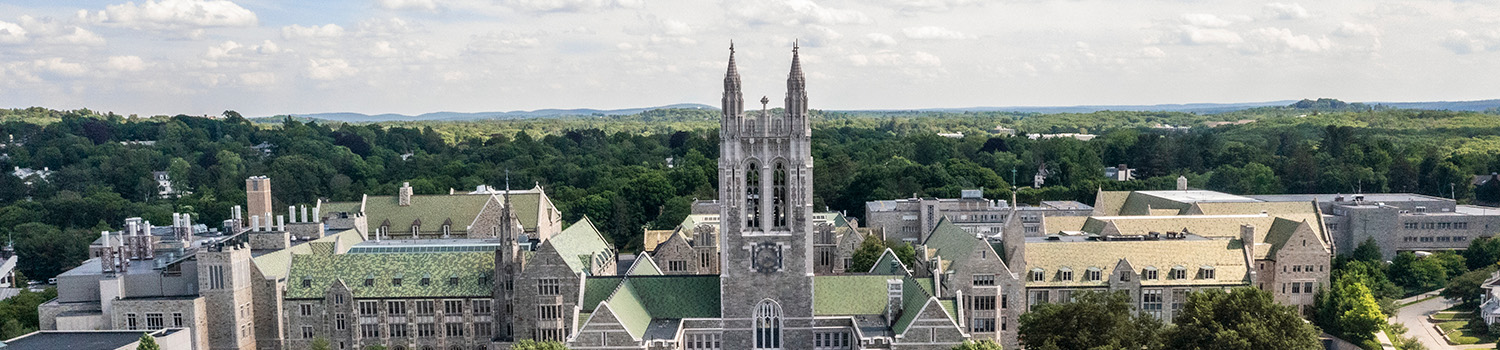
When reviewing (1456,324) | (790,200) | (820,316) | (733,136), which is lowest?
(1456,324)

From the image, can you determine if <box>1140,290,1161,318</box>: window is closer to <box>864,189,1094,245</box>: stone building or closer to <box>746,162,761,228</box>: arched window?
<box>864,189,1094,245</box>: stone building

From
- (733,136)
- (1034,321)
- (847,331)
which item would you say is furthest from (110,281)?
(1034,321)

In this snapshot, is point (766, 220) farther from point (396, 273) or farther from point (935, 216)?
point (935, 216)

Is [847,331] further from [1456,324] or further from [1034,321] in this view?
[1456,324]

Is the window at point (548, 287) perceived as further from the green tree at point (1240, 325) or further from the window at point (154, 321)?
the green tree at point (1240, 325)

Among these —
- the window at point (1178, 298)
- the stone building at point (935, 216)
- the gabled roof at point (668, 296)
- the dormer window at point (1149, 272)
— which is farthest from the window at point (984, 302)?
the stone building at point (935, 216)
